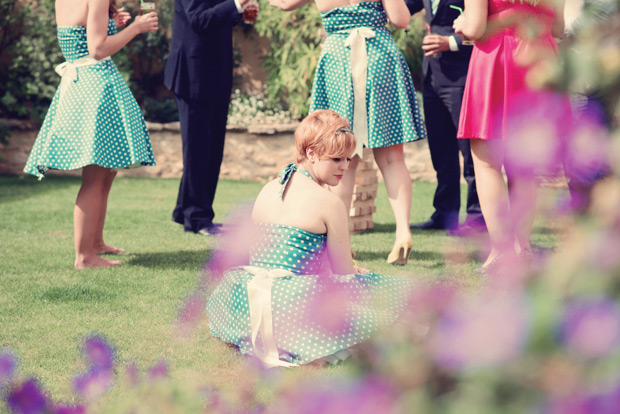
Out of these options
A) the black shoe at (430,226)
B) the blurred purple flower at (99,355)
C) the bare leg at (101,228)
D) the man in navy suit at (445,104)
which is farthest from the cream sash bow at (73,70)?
the blurred purple flower at (99,355)

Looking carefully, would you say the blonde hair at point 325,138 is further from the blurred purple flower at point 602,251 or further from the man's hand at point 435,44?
the blurred purple flower at point 602,251

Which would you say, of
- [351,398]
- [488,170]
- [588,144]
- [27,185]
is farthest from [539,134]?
[27,185]

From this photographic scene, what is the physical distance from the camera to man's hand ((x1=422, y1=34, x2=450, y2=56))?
202 inches

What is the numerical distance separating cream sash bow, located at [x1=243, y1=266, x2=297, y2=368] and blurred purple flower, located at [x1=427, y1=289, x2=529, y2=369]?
Result: 2152 mm

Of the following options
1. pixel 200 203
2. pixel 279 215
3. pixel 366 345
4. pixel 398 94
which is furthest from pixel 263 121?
pixel 366 345

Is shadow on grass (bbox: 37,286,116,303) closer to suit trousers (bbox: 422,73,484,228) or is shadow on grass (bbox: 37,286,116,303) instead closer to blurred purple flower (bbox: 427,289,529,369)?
suit trousers (bbox: 422,73,484,228)

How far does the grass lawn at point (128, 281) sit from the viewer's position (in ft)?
9.20

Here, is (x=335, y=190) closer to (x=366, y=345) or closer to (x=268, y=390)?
(x=268, y=390)

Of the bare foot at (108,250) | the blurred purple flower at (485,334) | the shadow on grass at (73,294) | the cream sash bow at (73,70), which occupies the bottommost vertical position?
the bare foot at (108,250)

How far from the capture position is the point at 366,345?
789 millimetres

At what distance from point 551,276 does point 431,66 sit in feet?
16.5

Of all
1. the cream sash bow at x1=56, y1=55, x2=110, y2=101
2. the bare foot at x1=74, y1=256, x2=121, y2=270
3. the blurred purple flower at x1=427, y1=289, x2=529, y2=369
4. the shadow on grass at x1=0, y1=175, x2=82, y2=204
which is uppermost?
the blurred purple flower at x1=427, y1=289, x2=529, y2=369

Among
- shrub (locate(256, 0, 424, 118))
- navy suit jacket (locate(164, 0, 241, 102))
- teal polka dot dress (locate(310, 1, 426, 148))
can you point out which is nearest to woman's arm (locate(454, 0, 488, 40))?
teal polka dot dress (locate(310, 1, 426, 148))

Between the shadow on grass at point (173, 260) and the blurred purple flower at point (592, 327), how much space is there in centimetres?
385
